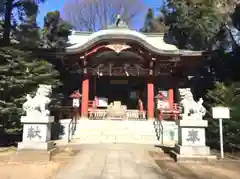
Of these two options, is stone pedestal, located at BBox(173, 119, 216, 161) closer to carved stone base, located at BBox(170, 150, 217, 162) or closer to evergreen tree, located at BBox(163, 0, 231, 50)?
carved stone base, located at BBox(170, 150, 217, 162)

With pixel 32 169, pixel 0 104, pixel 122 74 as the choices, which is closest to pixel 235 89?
pixel 122 74

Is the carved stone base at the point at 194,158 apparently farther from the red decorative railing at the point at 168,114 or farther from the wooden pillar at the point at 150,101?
the wooden pillar at the point at 150,101

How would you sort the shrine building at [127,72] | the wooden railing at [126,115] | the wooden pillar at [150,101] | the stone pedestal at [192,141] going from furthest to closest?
the wooden railing at [126,115] < the shrine building at [127,72] < the wooden pillar at [150,101] < the stone pedestal at [192,141]

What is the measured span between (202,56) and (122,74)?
209 inches

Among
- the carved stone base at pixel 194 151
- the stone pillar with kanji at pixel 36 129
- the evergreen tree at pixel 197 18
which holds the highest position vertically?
the evergreen tree at pixel 197 18

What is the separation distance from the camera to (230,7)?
19.2 m

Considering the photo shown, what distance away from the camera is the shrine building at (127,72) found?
15258 mm

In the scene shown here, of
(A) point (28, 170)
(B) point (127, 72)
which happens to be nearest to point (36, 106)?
(A) point (28, 170)

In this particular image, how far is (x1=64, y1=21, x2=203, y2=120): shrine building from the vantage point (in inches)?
601

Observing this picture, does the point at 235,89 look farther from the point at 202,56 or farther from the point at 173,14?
the point at 173,14

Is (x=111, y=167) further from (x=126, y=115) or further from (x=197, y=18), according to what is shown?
(x=197, y=18)

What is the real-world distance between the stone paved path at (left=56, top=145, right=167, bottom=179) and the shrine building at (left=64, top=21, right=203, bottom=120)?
643 centimetres

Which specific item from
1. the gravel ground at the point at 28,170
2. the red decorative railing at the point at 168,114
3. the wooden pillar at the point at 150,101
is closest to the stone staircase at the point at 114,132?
the red decorative railing at the point at 168,114

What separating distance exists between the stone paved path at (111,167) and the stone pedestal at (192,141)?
3.60ft
